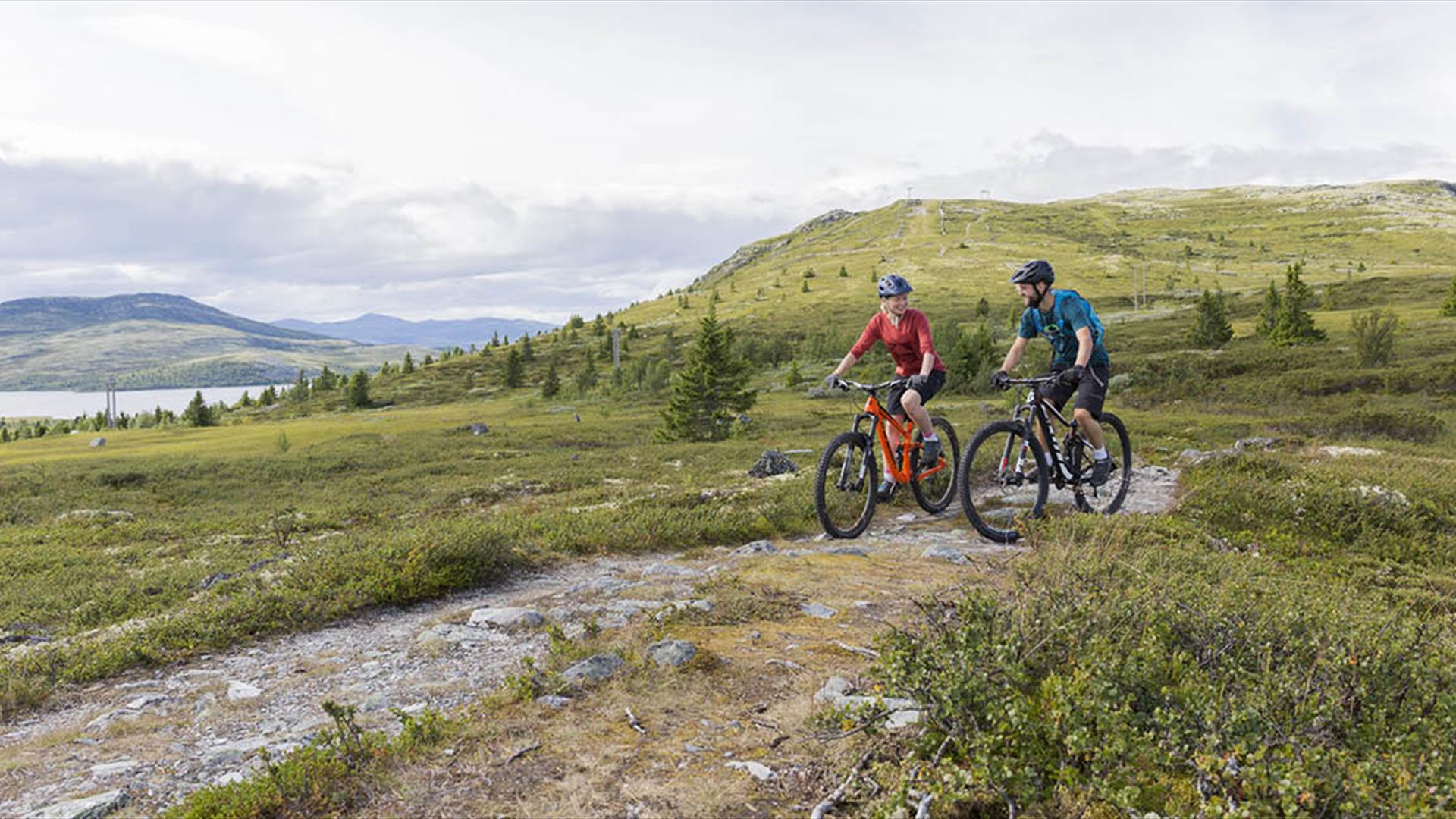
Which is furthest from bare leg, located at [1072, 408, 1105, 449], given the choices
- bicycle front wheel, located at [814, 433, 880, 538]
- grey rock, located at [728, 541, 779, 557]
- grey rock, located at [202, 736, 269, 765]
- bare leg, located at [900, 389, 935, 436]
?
grey rock, located at [202, 736, 269, 765]

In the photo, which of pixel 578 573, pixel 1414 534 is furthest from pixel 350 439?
pixel 1414 534

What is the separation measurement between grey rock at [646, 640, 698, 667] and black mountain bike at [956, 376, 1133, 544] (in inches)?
209

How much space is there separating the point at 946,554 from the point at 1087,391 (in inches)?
114

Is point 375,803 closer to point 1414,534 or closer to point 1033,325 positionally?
point 1033,325

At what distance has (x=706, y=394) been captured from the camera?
4291 cm

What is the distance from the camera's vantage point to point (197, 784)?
4496 mm

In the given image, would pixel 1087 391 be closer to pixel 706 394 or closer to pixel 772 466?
pixel 772 466

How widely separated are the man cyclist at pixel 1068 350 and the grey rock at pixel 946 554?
2.09 meters

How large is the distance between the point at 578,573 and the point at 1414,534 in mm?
11344

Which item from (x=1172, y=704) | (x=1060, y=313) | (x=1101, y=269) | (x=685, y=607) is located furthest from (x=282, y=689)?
(x=1101, y=269)

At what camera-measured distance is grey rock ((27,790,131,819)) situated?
4.09m

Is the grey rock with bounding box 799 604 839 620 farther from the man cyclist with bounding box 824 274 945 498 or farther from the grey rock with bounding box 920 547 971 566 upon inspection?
the man cyclist with bounding box 824 274 945 498

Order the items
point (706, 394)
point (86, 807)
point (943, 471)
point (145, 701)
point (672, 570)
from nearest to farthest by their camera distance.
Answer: point (86, 807) → point (145, 701) → point (672, 570) → point (943, 471) → point (706, 394)

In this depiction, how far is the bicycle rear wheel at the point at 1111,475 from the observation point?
1095cm
